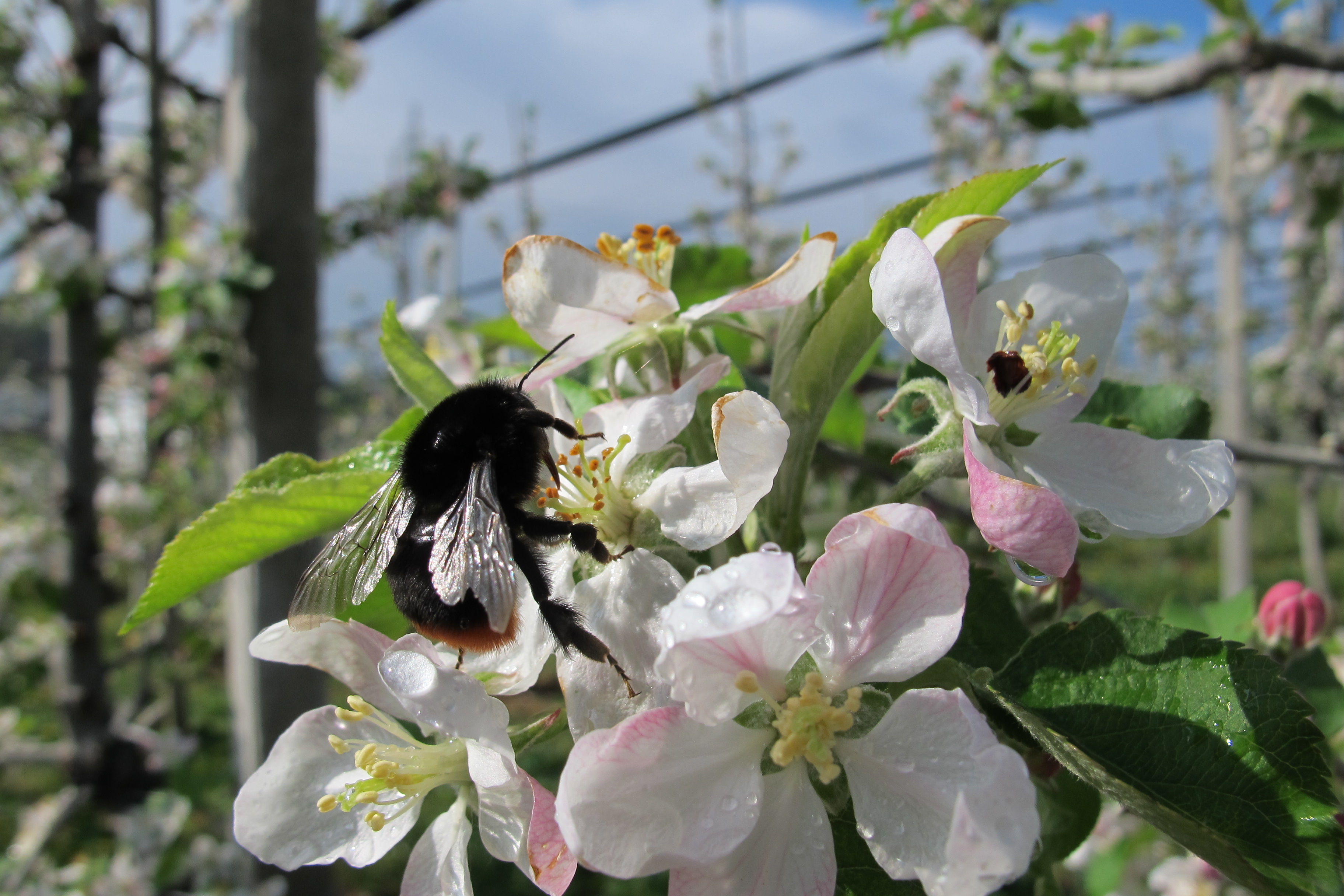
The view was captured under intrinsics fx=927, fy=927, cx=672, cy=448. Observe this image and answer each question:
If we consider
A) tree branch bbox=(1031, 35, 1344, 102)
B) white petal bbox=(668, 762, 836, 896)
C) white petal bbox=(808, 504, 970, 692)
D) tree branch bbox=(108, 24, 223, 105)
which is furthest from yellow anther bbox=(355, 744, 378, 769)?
tree branch bbox=(108, 24, 223, 105)

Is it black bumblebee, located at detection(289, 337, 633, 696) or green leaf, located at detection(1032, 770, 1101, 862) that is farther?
green leaf, located at detection(1032, 770, 1101, 862)

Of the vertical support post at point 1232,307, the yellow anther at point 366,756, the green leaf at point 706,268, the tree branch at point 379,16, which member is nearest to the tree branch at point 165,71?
the tree branch at point 379,16

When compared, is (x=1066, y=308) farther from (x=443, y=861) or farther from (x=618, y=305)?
(x=443, y=861)

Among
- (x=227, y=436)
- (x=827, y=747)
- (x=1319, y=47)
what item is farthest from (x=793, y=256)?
(x=227, y=436)

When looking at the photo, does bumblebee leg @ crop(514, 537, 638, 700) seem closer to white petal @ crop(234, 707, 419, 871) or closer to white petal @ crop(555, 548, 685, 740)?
white petal @ crop(555, 548, 685, 740)

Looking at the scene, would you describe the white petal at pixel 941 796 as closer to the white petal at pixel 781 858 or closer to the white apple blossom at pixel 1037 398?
the white petal at pixel 781 858

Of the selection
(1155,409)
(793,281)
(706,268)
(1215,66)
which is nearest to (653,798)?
(793,281)

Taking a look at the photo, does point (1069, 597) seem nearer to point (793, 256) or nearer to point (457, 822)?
point (793, 256)
